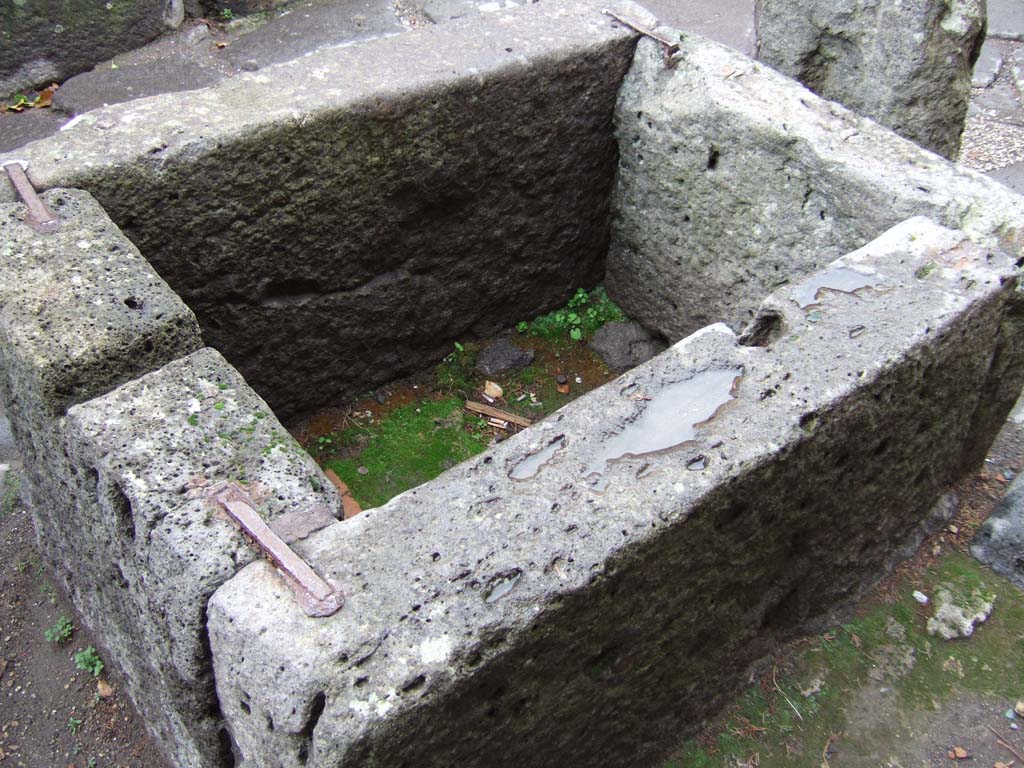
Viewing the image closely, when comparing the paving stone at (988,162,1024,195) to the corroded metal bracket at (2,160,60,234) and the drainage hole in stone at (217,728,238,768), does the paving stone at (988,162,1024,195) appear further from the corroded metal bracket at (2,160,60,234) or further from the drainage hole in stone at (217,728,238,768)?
the drainage hole in stone at (217,728,238,768)

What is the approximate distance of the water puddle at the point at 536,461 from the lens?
1.93 m

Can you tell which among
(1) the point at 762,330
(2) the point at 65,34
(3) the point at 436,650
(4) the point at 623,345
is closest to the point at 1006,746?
(1) the point at 762,330

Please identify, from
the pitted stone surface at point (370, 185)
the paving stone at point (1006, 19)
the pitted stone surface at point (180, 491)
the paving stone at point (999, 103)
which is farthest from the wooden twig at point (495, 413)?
the paving stone at point (1006, 19)

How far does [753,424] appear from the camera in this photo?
6.60ft

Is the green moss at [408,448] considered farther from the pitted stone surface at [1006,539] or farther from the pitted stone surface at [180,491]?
the pitted stone surface at [1006,539]

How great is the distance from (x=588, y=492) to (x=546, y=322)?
1.96 metres

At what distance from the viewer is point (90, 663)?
274 cm

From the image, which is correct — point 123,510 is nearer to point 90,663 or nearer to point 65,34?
point 90,663

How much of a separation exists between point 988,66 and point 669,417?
4267 millimetres

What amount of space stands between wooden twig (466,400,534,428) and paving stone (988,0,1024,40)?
3.72 meters

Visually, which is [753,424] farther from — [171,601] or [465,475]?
[171,601]

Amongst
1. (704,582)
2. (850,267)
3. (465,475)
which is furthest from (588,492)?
(850,267)

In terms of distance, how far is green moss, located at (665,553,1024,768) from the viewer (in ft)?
8.18

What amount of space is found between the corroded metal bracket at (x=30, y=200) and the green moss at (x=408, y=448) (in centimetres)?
130
